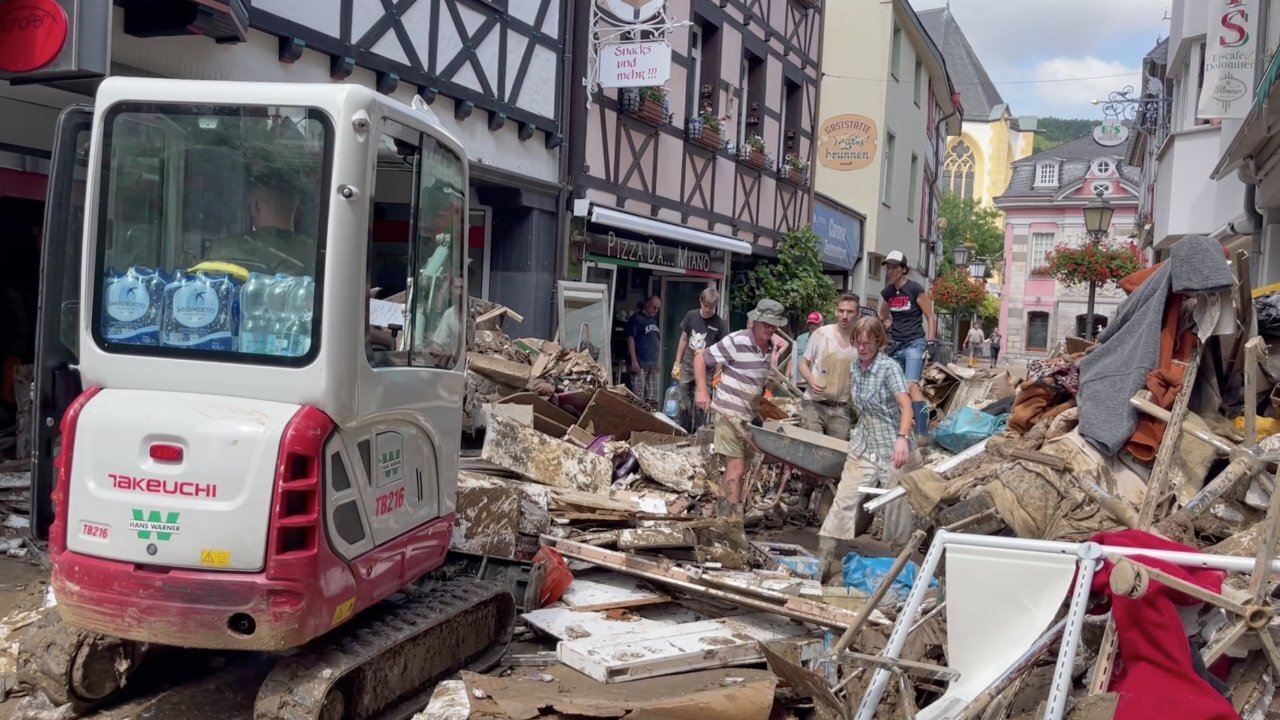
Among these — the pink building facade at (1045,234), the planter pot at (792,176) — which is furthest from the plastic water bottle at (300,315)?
the pink building facade at (1045,234)

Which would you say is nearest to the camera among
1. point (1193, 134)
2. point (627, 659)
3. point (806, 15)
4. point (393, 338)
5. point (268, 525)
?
point (268, 525)

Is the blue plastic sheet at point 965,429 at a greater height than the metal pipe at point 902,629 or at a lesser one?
greater

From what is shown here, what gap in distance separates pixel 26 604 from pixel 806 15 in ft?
59.3

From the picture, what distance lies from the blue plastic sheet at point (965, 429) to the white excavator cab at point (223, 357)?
5.63 m

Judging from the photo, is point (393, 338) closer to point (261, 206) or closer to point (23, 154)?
→ point (261, 206)

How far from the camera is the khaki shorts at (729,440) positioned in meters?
7.56

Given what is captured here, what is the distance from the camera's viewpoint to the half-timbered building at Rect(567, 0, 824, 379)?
13047mm

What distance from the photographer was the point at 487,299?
12.2 meters

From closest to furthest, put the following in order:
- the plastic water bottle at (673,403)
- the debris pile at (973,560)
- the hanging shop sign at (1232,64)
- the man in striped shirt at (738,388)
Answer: the debris pile at (973,560) → the man in striped shirt at (738,388) → the hanging shop sign at (1232,64) → the plastic water bottle at (673,403)

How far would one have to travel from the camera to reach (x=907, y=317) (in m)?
10.4

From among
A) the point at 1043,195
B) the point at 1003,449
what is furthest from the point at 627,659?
the point at 1043,195

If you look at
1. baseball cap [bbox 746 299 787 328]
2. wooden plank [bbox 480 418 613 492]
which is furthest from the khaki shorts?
wooden plank [bbox 480 418 613 492]

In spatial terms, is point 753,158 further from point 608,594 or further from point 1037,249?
point 1037,249

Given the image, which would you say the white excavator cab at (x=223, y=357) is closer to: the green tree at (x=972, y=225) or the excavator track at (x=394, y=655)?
the excavator track at (x=394, y=655)
